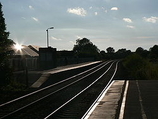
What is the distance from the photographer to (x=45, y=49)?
33.9 metres

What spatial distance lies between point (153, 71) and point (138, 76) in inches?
70.7

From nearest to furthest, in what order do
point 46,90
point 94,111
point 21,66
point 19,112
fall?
point 94,111, point 19,112, point 46,90, point 21,66

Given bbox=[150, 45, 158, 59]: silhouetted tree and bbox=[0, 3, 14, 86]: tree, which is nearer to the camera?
bbox=[0, 3, 14, 86]: tree

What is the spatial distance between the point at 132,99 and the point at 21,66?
20.5m

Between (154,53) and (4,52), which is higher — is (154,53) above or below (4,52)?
above

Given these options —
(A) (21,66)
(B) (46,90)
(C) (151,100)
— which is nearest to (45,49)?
(A) (21,66)

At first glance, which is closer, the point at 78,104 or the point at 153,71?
the point at 78,104

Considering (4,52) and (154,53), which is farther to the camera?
(154,53)

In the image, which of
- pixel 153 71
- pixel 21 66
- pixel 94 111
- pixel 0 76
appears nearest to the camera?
pixel 94 111

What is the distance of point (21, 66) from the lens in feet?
93.8

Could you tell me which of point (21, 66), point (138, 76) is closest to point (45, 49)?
point (21, 66)

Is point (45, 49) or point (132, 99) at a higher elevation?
point (45, 49)

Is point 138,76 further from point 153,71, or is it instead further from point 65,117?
point 65,117

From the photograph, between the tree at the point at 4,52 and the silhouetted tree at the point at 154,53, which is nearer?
the tree at the point at 4,52
